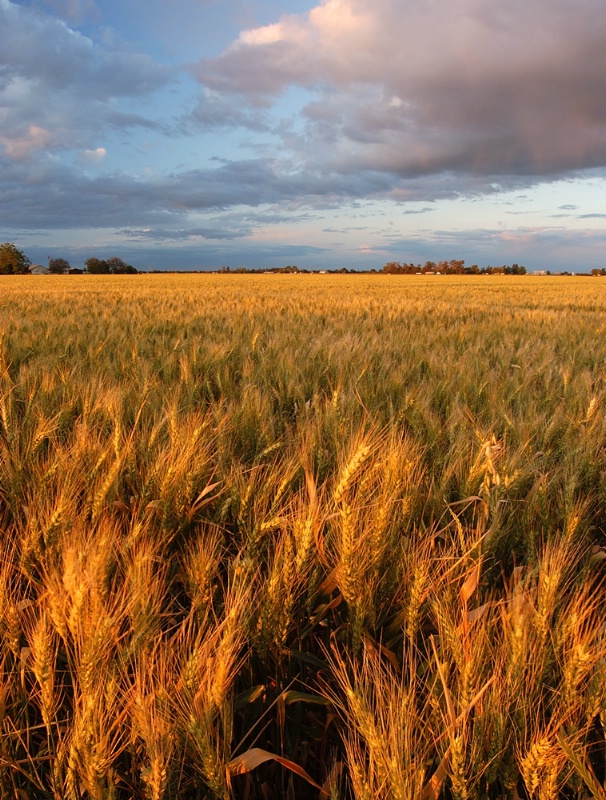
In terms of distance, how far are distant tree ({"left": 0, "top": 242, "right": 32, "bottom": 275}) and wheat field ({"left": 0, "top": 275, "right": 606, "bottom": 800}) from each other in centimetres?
9086

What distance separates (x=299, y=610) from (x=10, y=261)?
9361 centimetres

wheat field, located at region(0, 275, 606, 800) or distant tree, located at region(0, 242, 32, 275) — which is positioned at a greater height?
distant tree, located at region(0, 242, 32, 275)

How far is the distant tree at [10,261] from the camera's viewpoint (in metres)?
79.1

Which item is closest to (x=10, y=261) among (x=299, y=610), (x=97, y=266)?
(x=97, y=266)

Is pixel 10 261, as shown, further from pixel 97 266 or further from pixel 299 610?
pixel 299 610

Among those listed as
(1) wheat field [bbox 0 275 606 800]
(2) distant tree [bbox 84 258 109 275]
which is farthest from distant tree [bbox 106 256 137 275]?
(1) wheat field [bbox 0 275 606 800]

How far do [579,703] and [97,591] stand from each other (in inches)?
32.6

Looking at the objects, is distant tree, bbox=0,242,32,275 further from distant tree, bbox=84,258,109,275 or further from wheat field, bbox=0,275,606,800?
wheat field, bbox=0,275,606,800

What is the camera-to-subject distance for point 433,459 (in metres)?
1.85

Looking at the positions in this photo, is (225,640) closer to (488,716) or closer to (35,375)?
(488,716)

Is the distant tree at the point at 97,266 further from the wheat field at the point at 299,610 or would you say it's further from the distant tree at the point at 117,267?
the wheat field at the point at 299,610

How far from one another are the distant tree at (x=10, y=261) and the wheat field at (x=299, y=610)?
298 feet

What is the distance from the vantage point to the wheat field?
2.48 ft

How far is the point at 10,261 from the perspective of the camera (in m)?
79.1
